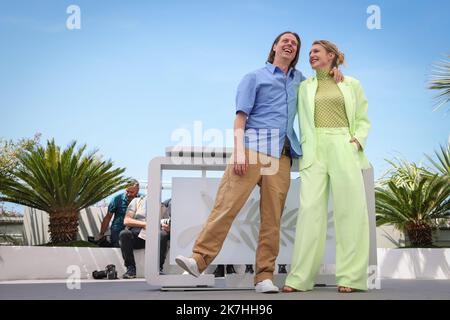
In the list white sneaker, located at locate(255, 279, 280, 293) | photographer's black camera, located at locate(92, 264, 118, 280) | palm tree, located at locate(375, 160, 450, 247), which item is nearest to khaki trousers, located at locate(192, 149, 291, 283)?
white sneaker, located at locate(255, 279, 280, 293)

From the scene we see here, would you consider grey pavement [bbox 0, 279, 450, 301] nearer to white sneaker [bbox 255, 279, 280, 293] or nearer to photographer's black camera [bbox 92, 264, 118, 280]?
white sneaker [bbox 255, 279, 280, 293]

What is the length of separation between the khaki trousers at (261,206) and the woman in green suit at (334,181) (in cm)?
14

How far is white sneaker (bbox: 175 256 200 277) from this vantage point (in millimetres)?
3008

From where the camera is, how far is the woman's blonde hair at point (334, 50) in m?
3.55

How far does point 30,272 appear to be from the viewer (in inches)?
245

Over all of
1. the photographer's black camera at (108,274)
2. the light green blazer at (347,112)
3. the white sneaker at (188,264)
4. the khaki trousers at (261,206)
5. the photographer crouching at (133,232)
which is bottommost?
the photographer's black camera at (108,274)

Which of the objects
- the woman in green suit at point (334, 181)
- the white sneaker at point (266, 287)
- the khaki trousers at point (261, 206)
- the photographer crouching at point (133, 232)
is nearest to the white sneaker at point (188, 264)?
the khaki trousers at point (261, 206)

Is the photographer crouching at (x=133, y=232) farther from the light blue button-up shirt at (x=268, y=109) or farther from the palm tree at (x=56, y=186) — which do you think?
the light blue button-up shirt at (x=268, y=109)

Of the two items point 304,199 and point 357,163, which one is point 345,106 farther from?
point 304,199

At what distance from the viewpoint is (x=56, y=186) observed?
23.9 ft

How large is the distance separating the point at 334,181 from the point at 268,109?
0.59 meters

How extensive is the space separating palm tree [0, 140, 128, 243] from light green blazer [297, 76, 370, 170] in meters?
4.72
